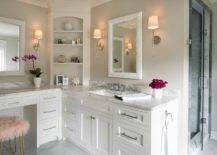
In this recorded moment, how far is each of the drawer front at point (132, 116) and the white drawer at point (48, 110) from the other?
4.13 ft

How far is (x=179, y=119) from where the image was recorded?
2.34 meters

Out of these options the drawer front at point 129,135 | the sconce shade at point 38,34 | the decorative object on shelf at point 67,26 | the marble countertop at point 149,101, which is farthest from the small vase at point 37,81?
the drawer front at point 129,135

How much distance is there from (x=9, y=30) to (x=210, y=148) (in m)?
3.67

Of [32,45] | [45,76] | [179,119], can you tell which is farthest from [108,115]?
[32,45]

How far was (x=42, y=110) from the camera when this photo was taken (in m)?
2.88

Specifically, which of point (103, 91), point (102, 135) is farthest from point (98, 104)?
point (103, 91)

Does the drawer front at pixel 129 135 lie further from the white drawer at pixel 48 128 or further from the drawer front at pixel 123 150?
the white drawer at pixel 48 128

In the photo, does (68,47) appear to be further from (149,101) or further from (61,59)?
(149,101)

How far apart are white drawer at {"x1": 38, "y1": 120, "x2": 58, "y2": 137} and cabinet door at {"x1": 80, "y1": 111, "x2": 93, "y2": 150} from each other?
54cm

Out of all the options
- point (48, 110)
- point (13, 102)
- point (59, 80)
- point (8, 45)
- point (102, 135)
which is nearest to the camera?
point (102, 135)

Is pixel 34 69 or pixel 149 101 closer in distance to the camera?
pixel 149 101

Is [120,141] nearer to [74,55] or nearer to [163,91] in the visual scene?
[163,91]

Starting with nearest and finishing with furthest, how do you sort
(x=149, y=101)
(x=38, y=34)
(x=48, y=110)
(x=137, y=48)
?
(x=149, y=101) < (x=137, y=48) < (x=48, y=110) < (x=38, y=34)

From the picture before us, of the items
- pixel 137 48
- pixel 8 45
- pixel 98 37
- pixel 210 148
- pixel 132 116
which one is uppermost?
pixel 98 37
